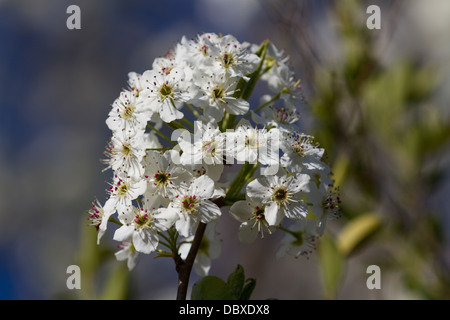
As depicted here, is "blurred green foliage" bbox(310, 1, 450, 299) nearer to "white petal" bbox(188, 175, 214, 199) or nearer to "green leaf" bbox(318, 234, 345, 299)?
"green leaf" bbox(318, 234, 345, 299)

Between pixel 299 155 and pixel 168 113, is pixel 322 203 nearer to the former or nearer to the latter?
pixel 299 155

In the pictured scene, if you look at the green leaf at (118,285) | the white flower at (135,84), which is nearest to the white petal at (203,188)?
the white flower at (135,84)

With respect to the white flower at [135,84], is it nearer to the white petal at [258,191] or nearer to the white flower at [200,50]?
the white flower at [200,50]

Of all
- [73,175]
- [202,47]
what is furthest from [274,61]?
[73,175]

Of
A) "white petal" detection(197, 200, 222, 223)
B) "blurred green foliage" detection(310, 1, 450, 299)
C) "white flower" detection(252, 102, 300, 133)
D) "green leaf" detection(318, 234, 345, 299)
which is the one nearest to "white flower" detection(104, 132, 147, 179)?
"white petal" detection(197, 200, 222, 223)
